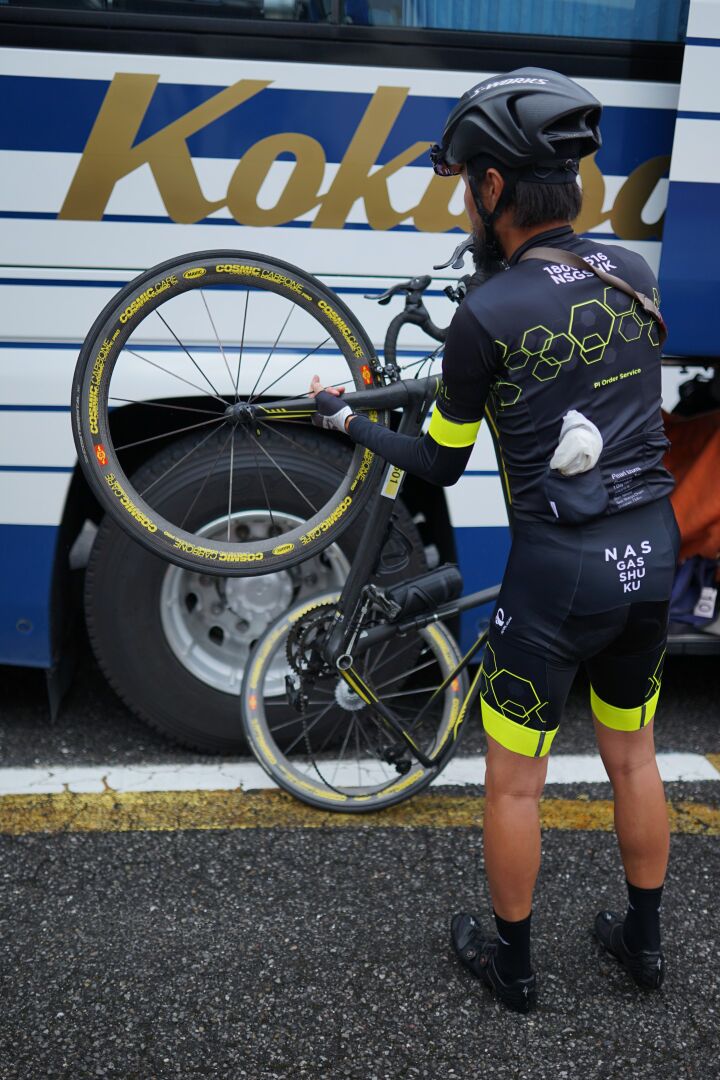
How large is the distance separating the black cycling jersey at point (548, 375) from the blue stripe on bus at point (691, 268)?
107cm

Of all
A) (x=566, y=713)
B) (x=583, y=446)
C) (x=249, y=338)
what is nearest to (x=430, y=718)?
(x=566, y=713)

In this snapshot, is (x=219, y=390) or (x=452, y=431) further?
(x=219, y=390)

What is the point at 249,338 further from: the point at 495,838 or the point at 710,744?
the point at 710,744

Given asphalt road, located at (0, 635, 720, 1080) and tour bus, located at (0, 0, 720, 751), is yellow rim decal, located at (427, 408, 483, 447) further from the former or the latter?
asphalt road, located at (0, 635, 720, 1080)

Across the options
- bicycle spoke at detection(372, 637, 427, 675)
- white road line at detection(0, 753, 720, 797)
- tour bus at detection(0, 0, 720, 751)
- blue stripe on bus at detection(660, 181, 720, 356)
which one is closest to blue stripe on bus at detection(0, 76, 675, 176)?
tour bus at detection(0, 0, 720, 751)

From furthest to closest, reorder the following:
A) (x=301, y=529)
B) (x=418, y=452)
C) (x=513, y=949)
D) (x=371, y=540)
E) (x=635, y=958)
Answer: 1. (x=371, y=540)
2. (x=301, y=529)
3. (x=635, y=958)
4. (x=513, y=949)
5. (x=418, y=452)

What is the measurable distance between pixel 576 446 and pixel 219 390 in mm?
1412

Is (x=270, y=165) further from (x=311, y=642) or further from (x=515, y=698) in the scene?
(x=515, y=698)

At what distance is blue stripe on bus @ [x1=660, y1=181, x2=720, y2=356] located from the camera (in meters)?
3.07

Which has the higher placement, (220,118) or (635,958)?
(220,118)

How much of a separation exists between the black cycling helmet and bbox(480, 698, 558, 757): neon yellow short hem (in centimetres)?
109

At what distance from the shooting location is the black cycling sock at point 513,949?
2338mm

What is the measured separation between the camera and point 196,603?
3473mm

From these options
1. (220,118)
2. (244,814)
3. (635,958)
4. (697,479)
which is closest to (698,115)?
(697,479)
